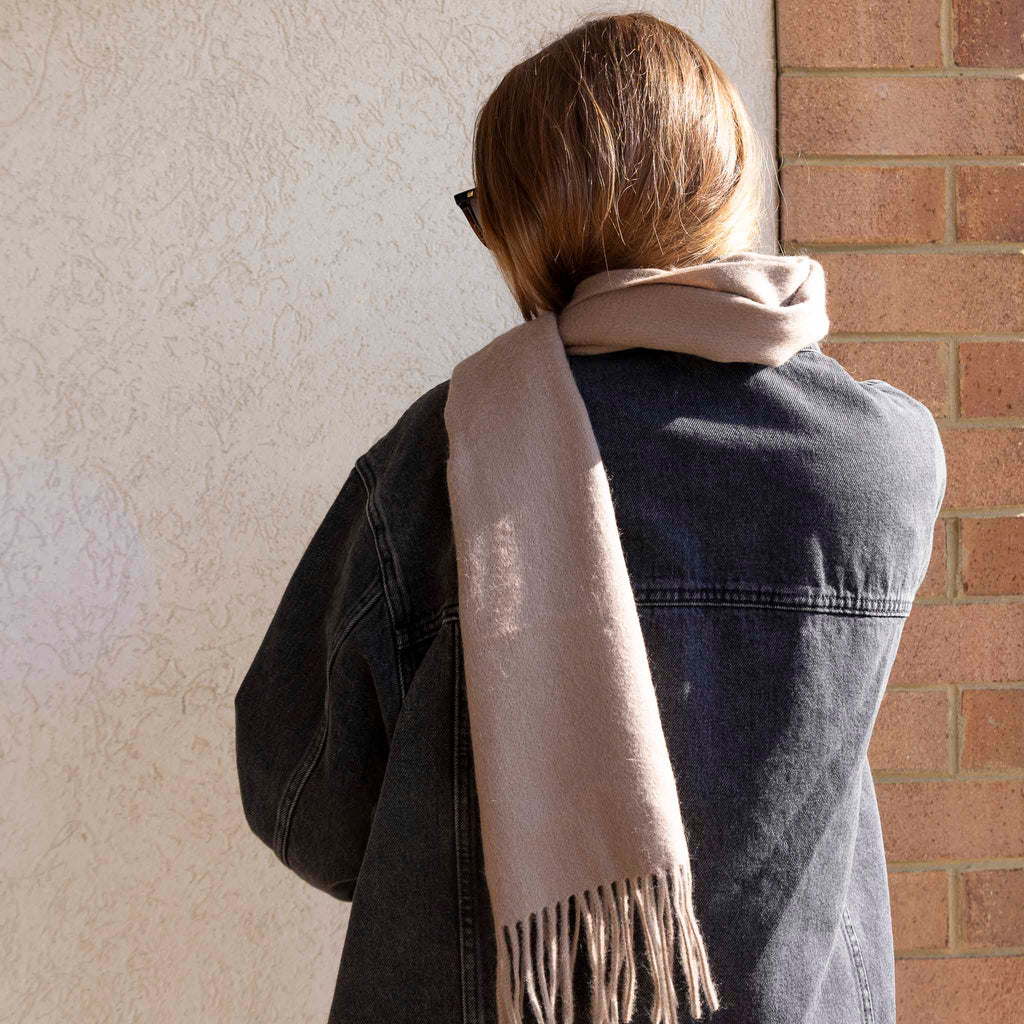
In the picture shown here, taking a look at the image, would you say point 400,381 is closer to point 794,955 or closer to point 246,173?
point 246,173

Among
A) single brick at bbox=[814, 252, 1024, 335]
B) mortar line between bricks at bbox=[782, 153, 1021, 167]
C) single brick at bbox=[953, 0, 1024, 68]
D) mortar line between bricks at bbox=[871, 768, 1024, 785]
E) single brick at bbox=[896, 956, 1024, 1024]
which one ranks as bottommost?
single brick at bbox=[896, 956, 1024, 1024]

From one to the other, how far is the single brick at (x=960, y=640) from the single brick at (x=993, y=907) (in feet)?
1.18

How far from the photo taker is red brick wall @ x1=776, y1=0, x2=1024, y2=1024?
1614 millimetres

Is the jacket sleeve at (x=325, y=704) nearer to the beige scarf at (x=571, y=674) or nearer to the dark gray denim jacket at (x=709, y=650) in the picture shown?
the dark gray denim jacket at (x=709, y=650)

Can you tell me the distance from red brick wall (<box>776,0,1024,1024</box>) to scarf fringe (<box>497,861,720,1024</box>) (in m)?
0.91

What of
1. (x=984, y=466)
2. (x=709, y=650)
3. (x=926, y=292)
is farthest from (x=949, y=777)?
(x=709, y=650)

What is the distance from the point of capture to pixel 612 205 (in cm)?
92

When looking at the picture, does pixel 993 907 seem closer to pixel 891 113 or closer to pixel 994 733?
pixel 994 733

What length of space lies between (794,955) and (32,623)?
4.16ft

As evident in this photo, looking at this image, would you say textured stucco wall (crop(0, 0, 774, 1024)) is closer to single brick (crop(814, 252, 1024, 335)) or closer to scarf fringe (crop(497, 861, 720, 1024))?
single brick (crop(814, 252, 1024, 335))

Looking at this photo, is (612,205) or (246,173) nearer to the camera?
(612,205)

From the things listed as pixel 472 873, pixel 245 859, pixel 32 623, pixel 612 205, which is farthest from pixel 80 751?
pixel 612 205

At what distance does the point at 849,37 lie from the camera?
1611mm

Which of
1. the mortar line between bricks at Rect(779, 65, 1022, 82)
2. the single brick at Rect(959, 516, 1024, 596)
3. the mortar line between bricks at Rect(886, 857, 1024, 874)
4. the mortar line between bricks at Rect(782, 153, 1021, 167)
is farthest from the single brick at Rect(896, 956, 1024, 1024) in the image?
the mortar line between bricks at Rect(779, 65, 1022, 82)
